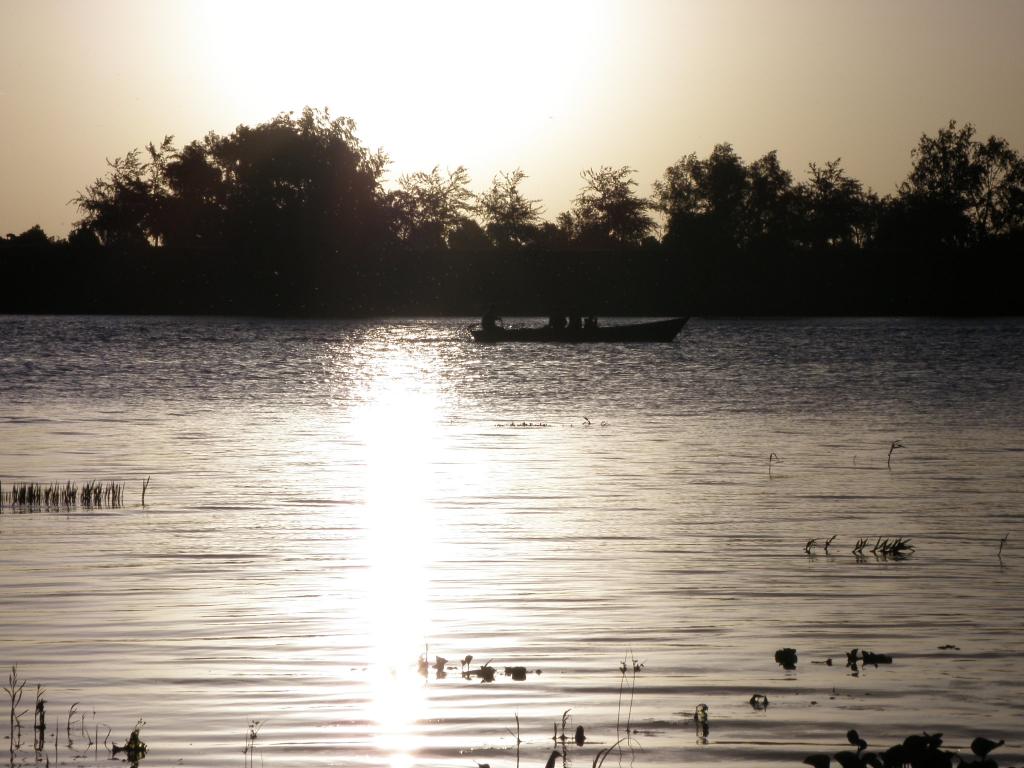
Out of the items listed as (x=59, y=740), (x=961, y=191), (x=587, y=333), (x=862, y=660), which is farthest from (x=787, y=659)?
(x=961, y=191)

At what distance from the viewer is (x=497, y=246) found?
14588 cm

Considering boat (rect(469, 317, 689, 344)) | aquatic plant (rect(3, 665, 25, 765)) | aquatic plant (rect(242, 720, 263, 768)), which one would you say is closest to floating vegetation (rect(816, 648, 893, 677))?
aquatic plant (rect(242, 720, 263, 768))

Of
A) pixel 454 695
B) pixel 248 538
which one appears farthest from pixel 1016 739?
pixel 248 538

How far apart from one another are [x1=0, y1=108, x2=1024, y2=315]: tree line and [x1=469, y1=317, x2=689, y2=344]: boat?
4644cm

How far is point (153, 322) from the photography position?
116375 mm

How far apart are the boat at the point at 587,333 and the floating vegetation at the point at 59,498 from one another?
169 ft

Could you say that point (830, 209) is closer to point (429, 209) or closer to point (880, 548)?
point (429, 209)

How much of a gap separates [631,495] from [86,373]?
1503 inches

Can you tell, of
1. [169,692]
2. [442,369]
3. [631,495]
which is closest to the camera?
[169,692]

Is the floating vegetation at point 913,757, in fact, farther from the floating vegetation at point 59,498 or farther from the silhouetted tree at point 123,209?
the silhouetted tree at point 123,209

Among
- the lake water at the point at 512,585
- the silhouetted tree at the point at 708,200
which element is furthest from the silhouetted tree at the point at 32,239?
the lake water at the point at 512,585

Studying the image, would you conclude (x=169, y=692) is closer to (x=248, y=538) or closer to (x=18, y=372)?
(x=248, y=538)

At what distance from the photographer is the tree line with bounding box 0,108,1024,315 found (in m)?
120

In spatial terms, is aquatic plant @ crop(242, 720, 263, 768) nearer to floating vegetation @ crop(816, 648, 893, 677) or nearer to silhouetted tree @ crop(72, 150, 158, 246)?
floating vegetation @ crop(816, 648, 893, 677)
